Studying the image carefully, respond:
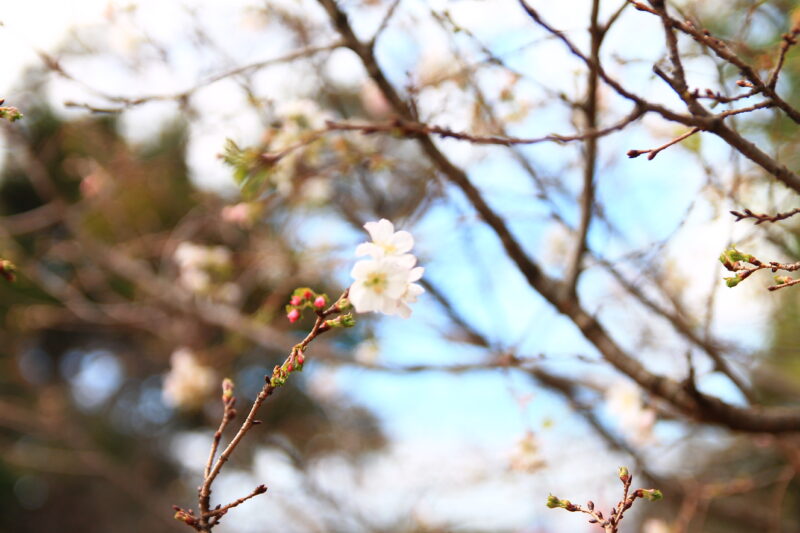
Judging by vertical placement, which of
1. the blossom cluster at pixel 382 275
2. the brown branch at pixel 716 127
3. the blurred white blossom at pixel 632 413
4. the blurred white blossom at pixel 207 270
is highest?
the blurred white blossom at pixel 207 270

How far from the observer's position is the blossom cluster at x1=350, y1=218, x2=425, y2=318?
74 cm

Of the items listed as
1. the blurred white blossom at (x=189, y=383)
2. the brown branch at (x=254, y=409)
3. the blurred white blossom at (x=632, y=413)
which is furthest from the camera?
the blurred white blossom at (x=189, y=383)

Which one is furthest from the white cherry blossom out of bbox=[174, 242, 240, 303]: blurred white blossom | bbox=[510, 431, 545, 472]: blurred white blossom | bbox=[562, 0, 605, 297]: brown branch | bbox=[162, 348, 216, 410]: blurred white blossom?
bbox=[162, 348, 216, 410]: blurred white blossom

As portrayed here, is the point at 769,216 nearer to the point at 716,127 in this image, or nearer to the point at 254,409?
the point at 716,127

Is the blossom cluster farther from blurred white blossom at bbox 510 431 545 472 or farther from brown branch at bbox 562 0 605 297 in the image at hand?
blurred white blossom at bbox 510 431 545 472

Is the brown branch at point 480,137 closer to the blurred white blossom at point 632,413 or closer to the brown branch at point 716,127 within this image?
the brown branch at point 716,127

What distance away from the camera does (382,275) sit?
75cm

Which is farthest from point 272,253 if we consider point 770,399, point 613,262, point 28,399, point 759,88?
point 28,399

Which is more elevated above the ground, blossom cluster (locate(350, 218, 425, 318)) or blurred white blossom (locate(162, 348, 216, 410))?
blurred white blossom (locate(162, 348, 216, 410))

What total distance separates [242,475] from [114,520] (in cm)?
466

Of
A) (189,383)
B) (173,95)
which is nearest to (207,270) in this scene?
(189,383)

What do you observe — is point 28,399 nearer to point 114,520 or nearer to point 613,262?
point 114,520

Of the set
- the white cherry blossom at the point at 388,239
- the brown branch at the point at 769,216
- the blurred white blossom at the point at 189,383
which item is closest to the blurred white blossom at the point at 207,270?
the blurred white blossom at the point at 189,383

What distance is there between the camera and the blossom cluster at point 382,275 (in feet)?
2.44
